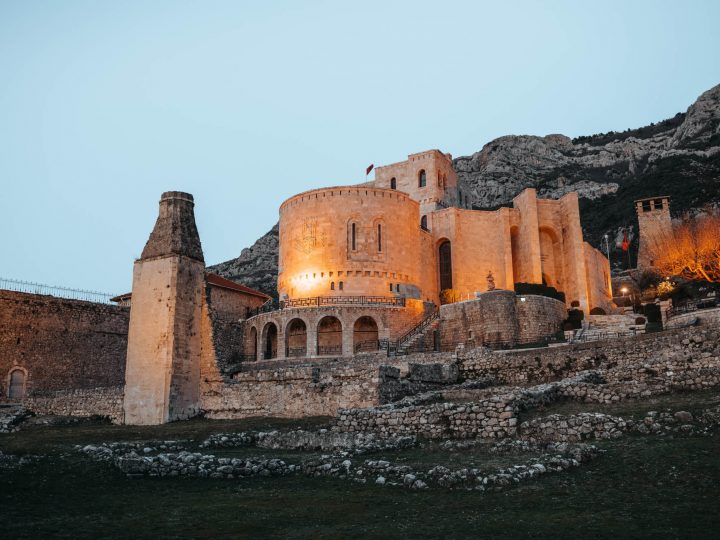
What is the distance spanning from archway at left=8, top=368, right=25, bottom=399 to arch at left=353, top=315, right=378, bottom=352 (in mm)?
21035

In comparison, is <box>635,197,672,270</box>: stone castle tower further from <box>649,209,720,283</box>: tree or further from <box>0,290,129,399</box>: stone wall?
<box>0,290,129,399</box>: stone wall

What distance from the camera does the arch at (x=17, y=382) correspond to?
33.7 meters

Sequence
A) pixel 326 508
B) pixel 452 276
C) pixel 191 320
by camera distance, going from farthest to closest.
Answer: pixel 452 276, pixel 191 320, pixel 326 508

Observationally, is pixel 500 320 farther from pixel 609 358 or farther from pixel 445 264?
pixel 445 264

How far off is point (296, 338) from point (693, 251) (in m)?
31.9

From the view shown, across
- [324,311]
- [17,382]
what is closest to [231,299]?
[324,311]

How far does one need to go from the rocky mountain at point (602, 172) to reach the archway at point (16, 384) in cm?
5677

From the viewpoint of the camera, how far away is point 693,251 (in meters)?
45.6

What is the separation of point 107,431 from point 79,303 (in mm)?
19781

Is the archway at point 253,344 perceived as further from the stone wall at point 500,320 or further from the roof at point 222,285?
the stone wall at point 500,320

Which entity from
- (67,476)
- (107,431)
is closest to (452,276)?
(107,431)

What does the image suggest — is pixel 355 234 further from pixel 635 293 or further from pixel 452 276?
pixel 635 293

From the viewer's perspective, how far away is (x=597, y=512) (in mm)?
7535

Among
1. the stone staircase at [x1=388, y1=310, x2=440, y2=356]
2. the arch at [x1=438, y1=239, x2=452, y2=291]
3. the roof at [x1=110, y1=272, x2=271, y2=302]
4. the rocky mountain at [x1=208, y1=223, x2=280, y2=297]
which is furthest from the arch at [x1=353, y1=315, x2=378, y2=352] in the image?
the rocky mountain at [x1=208, y1=223, x2=280, y2=297]
